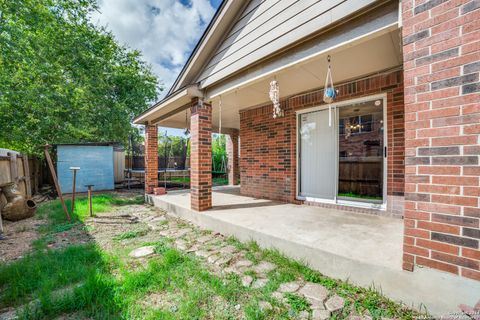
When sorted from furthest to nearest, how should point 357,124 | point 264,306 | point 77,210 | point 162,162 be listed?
point 162,162 → point 77,210 → point 357,124 → point 264,306

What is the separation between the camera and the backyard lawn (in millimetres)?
1725

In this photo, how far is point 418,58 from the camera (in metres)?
1.60

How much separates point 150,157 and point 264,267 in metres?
5.32

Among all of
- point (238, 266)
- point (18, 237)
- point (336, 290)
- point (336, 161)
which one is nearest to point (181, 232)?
point (238, 266)

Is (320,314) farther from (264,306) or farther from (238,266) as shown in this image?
(238,266)

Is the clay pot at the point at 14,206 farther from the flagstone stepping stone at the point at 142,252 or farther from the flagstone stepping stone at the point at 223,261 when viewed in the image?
the flagstone stepping stone at the point at 223,261

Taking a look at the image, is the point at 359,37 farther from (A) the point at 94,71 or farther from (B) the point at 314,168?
(A) the point at 94,71

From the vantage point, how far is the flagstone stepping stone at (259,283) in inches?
80.7

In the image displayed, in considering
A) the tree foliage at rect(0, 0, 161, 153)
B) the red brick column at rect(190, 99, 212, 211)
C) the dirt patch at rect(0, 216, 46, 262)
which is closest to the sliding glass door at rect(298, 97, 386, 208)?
the red brick column at rect(190, 99, 212, 211)

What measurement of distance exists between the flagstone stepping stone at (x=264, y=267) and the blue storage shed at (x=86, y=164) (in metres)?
7.40

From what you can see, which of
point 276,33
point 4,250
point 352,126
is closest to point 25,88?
point 4,250

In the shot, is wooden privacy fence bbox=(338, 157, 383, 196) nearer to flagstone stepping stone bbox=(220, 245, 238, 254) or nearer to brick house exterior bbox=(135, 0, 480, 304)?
brick house exterior bbox=(135, 0, 480, 304)

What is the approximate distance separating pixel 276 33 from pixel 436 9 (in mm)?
1663

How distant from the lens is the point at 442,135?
1.49 metres
